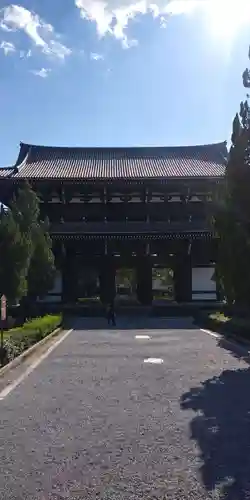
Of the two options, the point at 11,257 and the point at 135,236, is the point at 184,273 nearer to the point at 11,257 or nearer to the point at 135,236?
the point at 135,236

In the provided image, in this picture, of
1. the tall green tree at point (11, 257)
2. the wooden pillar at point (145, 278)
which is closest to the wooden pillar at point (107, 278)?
the wooden pillar at point (145, 278)

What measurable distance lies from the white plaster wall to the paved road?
822 inches

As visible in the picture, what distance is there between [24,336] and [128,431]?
10660mm

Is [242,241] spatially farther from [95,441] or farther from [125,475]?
[125,475]

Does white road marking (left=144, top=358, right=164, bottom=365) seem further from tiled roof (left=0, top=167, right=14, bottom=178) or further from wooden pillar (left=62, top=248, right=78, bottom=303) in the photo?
tiled roof (left=0, top=167, right=14, bottom=178)

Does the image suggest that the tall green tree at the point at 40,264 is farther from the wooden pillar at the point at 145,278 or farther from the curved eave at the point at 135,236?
the wooden pillar at the point at 145,278

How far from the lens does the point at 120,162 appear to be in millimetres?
40719

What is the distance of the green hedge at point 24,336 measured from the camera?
14370mm

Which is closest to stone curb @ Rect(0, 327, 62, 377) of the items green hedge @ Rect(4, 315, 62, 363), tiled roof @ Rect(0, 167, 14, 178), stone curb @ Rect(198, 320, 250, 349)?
green hedge @ Rect(4, 315, 62, 363)

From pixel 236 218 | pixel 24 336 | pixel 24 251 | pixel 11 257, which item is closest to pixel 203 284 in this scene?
pixel 24 251

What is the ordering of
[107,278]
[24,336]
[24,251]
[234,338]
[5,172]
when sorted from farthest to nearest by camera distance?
[5,172] < [107,278] < [24,251] < [234,338] < [24,336]

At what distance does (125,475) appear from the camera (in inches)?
211

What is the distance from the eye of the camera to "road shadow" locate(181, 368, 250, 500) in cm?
519

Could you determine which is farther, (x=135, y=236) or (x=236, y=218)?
(x=135, y=236)
